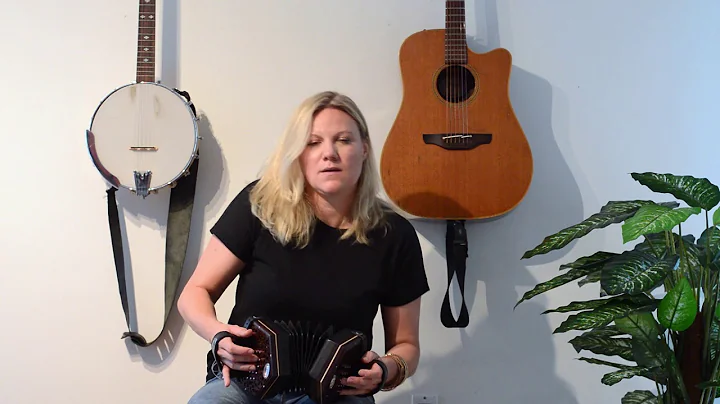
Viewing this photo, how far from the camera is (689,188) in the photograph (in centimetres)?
110

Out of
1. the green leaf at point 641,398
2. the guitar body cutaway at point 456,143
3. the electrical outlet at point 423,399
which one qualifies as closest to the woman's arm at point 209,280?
the guitar body cutaway at point 456,143

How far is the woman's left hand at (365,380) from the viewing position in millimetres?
1188

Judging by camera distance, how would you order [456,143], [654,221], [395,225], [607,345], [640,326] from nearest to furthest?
[654,221] → [640,326] → [607,345] → [395,225] → [456,143]

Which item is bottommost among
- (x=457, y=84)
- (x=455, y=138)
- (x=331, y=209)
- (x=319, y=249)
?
(x=319, y=249)

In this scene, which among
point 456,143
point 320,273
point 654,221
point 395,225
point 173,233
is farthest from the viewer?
point 173,233

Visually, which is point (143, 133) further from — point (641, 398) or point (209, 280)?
point (641, 398)

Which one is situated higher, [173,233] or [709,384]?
[173,233]

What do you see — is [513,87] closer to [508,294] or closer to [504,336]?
[508,294]

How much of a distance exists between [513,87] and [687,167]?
60 centimetres

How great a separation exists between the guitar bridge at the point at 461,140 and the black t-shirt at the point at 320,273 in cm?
33

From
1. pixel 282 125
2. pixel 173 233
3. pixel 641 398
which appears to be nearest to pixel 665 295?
pixel 641 398

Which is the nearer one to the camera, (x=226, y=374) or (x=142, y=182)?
(x=226, y=374)

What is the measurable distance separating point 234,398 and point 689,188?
39.7 inches

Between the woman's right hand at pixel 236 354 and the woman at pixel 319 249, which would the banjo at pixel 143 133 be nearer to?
the woman at pixel 319 249
